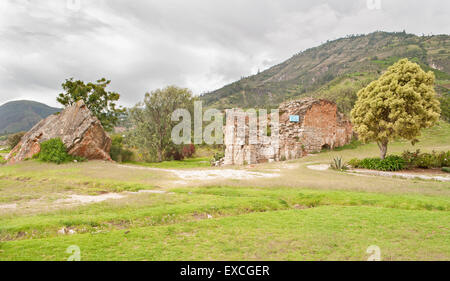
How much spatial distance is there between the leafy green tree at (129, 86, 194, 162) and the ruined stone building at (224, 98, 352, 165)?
10.4 metres

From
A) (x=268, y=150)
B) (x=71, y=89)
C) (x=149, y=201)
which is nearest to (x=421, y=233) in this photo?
(x=149, y=201)

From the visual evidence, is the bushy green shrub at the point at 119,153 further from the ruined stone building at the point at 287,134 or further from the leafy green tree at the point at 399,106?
the leafy green tree at the point at 399,106

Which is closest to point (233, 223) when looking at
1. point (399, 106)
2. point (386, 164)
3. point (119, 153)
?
point (386, 164)

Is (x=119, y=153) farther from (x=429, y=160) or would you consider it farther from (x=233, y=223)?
(x=429, y=160)

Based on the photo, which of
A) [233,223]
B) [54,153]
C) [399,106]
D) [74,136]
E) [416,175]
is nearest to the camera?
[233,223]

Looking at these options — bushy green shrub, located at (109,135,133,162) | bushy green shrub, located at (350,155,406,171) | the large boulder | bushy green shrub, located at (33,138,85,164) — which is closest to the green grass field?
bushy green shrub, located at (350,155,406,171)

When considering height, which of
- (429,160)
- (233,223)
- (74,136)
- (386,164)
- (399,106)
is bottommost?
(233,223)

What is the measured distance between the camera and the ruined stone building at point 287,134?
28984 mm

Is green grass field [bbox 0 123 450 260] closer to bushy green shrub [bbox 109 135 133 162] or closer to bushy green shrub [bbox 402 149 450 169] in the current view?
bushy green shrub [bbox 402 149 450 169]

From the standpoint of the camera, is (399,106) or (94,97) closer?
(399,106)

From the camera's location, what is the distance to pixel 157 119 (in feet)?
122

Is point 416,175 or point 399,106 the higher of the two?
point 399,106

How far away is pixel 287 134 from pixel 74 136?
2383 cm

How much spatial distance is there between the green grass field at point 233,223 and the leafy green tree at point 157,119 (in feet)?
74.5
